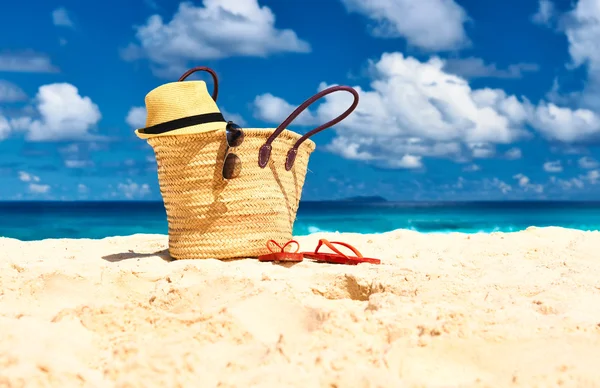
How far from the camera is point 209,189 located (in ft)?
10.5

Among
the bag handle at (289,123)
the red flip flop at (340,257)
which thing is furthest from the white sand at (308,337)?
the bag handle at (289,123)

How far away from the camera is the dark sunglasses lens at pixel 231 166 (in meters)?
3.15

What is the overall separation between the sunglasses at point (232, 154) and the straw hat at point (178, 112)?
10 cm

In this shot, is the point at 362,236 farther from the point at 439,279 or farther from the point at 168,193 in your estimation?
the point at 439,279

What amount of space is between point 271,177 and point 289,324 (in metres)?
1.90

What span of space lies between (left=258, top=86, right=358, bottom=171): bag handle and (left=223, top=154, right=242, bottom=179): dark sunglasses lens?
0.14 metres

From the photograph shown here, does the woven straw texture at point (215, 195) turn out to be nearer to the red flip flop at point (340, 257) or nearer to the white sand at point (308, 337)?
the red flip flop at point (340, 257)

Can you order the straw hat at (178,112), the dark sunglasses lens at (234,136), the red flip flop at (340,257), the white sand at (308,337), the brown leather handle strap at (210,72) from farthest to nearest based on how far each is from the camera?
the brown leather handle strap at (210,72), the straw hat at (178,112), the dark sunglasses lens at (234,136), the red flip flop at (340,257), the white sand at (308,337)

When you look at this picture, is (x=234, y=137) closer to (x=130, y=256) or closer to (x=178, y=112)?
(x=178, y=112)

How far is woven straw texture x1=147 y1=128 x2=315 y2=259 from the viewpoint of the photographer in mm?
3184

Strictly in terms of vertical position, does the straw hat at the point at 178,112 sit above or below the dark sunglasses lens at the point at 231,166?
above

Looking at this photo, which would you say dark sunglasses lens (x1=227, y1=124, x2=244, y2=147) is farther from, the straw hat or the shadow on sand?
the shadow on sand

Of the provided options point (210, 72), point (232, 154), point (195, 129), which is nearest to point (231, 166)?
point (232, 154)

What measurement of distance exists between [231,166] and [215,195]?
19cm
